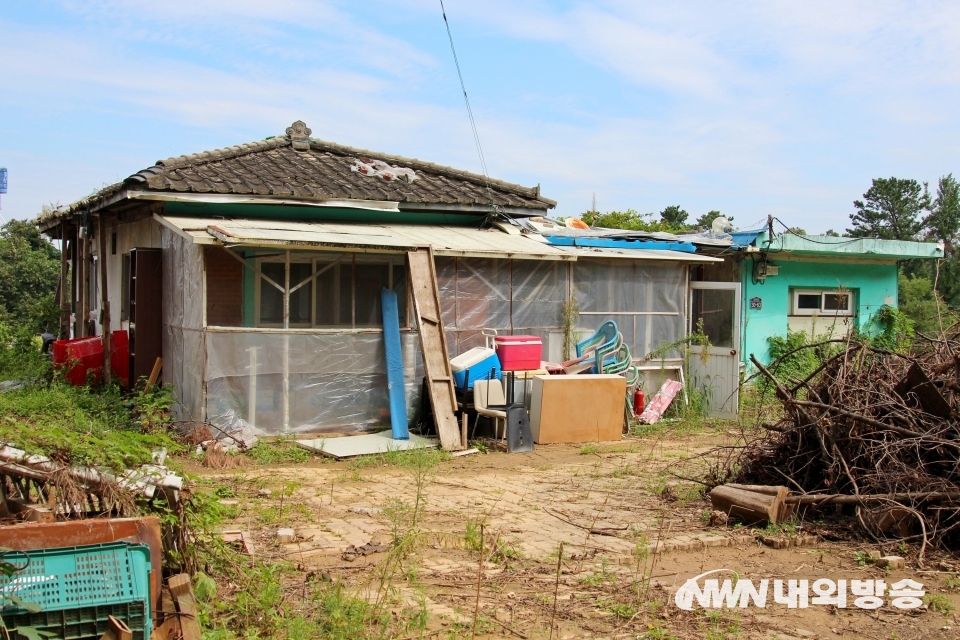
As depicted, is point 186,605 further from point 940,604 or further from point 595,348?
point 595,348

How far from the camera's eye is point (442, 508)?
7.71m

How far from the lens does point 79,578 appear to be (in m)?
3.73

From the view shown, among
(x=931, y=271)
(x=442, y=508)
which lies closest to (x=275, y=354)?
(x=442, y=508)

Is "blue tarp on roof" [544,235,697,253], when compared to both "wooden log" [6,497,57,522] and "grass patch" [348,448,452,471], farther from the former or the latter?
"wooden log" [6,497,57,522]

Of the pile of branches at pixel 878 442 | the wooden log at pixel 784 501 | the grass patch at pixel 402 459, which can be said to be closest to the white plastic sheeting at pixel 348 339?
the grass patch at pixel 402 459

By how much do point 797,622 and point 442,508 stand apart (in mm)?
3484

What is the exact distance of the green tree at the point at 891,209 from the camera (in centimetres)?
3266

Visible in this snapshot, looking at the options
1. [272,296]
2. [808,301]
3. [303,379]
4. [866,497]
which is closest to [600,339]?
[303,379]

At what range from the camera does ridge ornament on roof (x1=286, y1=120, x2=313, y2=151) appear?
46.6 ft

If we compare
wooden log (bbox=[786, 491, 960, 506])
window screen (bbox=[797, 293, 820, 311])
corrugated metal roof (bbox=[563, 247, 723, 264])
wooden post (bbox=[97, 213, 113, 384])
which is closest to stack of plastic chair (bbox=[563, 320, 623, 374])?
corrugated metal roof (bbox=[563, 247, 723, 264])

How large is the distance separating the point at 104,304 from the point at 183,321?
3.61 metres

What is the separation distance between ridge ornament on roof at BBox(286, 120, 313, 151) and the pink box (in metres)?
4.79

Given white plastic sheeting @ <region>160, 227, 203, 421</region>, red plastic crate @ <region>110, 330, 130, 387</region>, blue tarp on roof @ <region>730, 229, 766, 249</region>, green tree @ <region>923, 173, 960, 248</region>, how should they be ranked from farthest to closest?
green tree @ <region>923, 173, 960, 248</region>, blue tarp on roof @ <region>730, 229, 766, 249</region>, red plastic crate @ <region>110, 330, 130, 387</region>, white plastic sheeting @ <region>160, 227, 203, 421</region>

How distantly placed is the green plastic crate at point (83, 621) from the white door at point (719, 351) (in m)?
10.6
